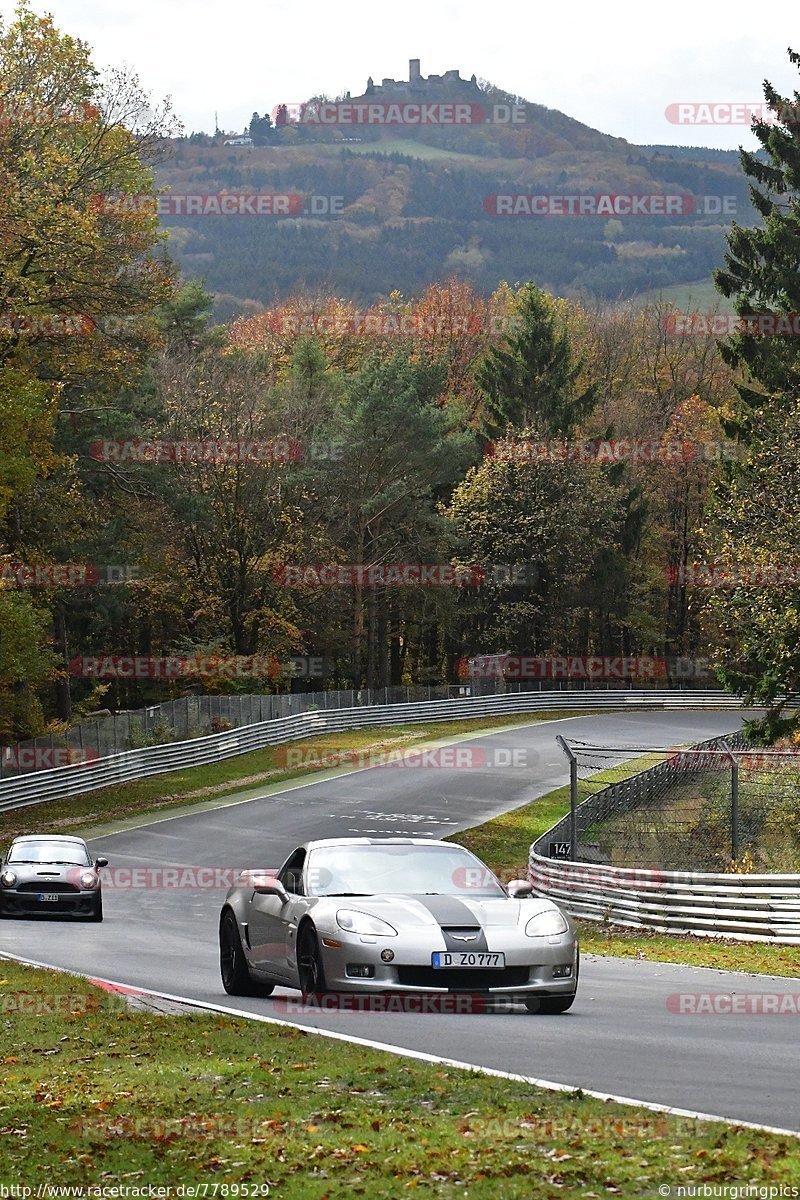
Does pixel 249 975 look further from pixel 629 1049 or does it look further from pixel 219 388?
pixel 219 388

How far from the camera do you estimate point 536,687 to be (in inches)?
3095

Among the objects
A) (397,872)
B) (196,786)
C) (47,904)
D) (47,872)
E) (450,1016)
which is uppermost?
(397,872)

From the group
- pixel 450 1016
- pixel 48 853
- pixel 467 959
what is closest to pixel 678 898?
pixel 48 853

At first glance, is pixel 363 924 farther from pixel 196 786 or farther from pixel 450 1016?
pixel 196 786

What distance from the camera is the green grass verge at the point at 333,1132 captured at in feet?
21.8

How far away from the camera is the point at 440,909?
1209 centimetres

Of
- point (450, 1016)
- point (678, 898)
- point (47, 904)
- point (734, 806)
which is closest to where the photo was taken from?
point (450, 1016)

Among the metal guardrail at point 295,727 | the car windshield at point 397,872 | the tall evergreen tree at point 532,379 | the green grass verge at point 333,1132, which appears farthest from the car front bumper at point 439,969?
the tall evergreen tree at point 532,379

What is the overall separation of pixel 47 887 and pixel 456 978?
1391 centimetres

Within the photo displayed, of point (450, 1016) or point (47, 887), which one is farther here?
point (47, 887)

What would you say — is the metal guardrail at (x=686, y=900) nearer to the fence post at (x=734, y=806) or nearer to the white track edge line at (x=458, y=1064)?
the fence post at (x=734, y=806)

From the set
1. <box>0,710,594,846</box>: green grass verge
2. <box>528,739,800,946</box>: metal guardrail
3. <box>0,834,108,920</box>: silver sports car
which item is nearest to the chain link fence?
<box>528,739,800,946</box>: metal guardrail

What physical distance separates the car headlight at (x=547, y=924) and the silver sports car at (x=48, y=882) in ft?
42.4

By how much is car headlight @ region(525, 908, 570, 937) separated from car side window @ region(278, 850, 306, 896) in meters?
1.92
